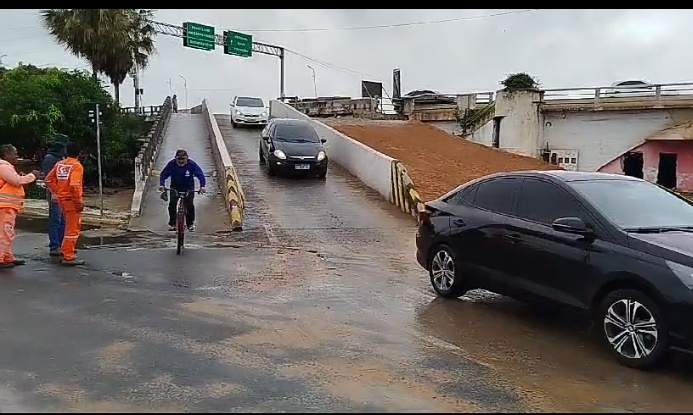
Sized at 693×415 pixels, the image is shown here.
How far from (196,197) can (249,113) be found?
1950 centimetres

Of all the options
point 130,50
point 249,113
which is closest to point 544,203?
point 249,113

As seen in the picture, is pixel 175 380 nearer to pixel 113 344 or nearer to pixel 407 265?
pixel 113 344

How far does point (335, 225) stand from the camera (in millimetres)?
14992

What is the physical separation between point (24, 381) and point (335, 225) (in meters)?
9.70

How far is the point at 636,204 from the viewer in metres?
7.08

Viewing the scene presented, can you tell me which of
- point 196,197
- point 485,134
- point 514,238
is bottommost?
point 196,197

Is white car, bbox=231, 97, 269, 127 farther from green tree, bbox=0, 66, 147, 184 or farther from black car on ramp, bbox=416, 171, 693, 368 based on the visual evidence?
black car on ramp, bbox=416, 171, 693, 368

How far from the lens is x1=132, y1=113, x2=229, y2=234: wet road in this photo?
49.9 ft

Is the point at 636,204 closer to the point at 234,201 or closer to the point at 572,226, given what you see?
the point at 572,226

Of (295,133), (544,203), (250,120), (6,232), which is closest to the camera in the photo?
(544,203)

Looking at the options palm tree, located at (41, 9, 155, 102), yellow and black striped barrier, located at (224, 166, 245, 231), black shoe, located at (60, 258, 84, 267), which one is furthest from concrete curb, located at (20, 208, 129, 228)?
palm tree, located at (41, 9, 155, 102)
